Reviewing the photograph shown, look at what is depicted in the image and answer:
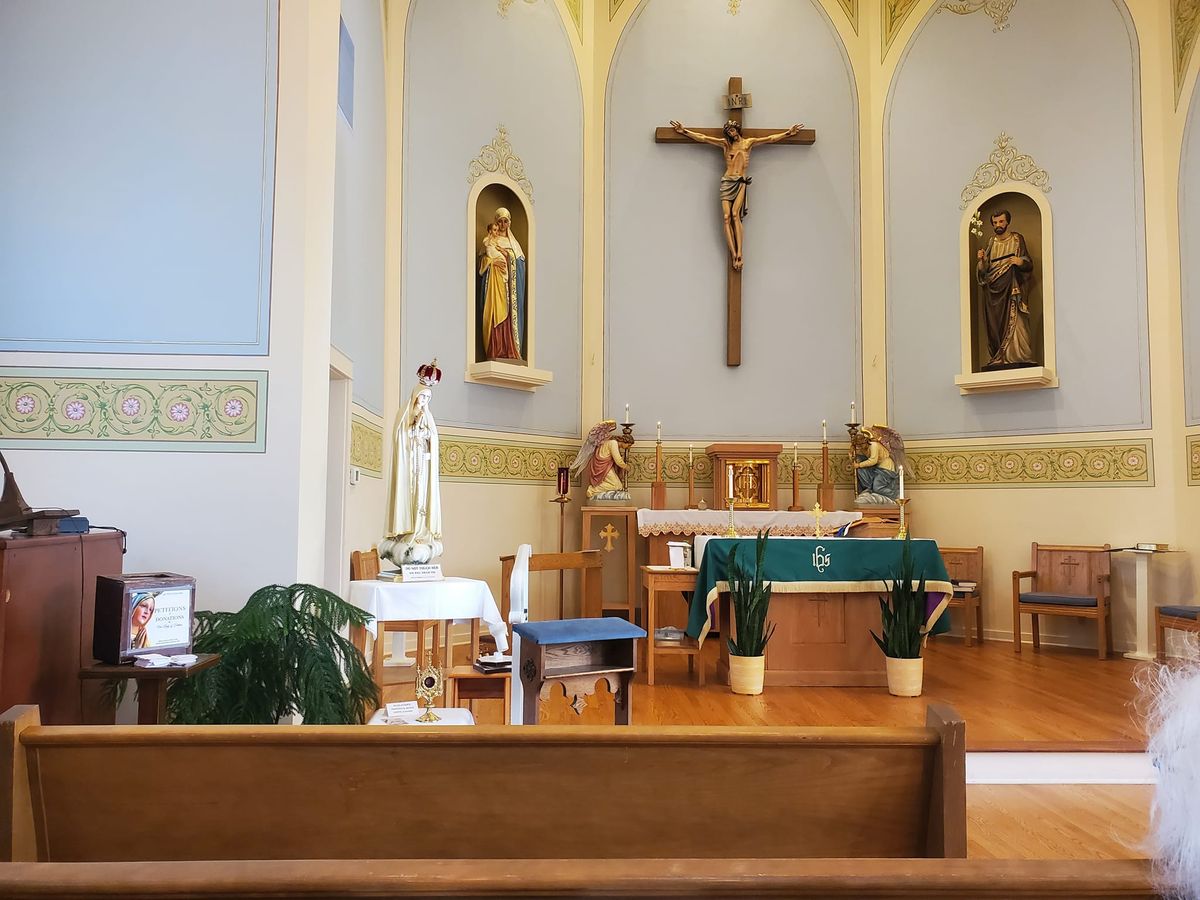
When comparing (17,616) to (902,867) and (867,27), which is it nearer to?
(902,867)

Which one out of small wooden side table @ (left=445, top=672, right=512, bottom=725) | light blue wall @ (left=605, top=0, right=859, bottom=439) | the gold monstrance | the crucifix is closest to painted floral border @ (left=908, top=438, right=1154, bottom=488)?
light blue wall @ (left=605, top=0, right=859, bottom=439)

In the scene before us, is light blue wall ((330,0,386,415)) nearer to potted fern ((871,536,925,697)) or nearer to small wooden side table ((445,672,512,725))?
small wooden side table ((445,672,512,725))

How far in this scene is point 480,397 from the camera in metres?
8.12

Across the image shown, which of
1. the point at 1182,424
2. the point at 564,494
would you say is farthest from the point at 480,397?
the point at 1182,424

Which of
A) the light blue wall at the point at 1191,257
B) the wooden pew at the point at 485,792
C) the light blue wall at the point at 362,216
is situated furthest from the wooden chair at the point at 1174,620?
the light blue wall at the point at 362,216

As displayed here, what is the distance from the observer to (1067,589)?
7.79 metres

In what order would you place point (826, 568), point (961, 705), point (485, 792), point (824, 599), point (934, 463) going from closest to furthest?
point (485, 792) → point (961, 705) → point (826, 568) → point (824, 599) → point (934, 463)

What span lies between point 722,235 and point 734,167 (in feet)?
2.09

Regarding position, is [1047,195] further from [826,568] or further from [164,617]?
[164,617]

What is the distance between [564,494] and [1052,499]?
4.17 m

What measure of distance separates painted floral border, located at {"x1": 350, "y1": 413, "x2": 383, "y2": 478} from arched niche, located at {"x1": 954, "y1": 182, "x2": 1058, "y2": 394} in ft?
16.5

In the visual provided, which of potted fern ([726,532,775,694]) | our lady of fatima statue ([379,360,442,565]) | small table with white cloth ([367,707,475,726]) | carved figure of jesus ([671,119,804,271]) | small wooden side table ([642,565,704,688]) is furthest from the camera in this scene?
carved figure of jesus ([671,119,804,271])

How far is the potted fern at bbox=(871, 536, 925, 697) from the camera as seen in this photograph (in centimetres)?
566

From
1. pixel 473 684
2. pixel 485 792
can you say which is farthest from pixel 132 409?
pixel 485 792
